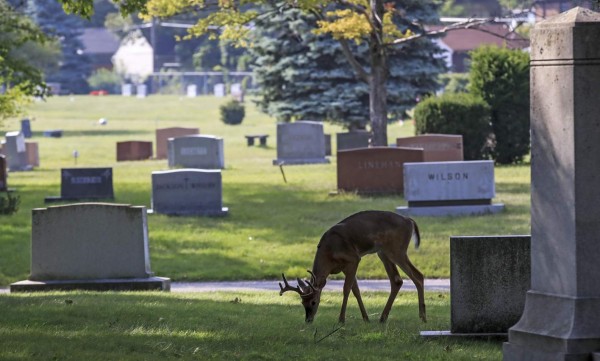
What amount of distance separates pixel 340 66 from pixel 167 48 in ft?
332

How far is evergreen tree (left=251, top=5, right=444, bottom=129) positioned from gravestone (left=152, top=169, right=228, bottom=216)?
2155 cm

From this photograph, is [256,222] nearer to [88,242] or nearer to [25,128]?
[88,242]

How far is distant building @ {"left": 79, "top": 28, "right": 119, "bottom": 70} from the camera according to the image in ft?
502

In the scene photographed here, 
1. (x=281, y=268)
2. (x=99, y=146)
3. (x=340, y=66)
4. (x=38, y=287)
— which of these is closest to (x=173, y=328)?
(x=38, y=287)

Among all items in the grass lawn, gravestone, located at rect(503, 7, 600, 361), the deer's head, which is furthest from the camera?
the deer's head

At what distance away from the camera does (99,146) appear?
185 ft

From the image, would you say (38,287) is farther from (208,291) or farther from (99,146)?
(99,146)

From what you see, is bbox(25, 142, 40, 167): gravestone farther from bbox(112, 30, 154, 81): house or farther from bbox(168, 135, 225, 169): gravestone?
bbox(112, 30, 154, 81): house

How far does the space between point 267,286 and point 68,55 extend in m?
103

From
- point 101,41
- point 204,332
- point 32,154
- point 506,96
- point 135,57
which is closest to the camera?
point 204,332

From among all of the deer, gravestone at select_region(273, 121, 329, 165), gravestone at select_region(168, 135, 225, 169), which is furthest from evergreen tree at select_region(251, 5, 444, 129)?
the deer

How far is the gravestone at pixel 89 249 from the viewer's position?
15852mm

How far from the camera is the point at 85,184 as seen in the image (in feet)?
93.6

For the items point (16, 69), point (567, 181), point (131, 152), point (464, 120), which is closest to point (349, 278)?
point (567, 181)
